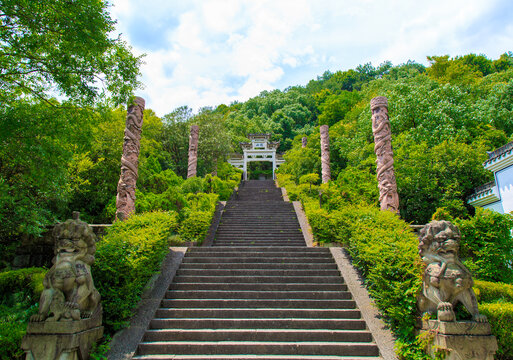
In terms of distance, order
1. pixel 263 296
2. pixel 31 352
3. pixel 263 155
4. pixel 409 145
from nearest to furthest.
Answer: pixel 31 352 → pixel 263 296 → pixel 409 145 → pixel 263 155

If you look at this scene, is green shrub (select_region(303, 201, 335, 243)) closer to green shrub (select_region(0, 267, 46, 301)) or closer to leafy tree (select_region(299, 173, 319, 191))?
leafy tree (select_region(299, 173, 319, 191))

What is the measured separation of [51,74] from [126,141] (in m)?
4.05

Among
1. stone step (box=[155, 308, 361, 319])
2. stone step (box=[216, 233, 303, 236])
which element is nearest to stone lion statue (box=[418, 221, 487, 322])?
Result: stone step (box=[155, 308, 361, 319])

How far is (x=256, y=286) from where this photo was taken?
6.26m

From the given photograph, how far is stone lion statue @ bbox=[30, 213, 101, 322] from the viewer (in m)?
3.94

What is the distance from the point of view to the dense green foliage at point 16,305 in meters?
4.02

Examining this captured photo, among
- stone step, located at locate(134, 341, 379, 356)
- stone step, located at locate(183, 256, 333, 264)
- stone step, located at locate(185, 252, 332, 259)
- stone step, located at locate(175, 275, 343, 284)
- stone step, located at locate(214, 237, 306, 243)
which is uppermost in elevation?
stone step, located at locate(214, 237, 306, 243)

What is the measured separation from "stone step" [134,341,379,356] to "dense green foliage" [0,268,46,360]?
1.67 meters

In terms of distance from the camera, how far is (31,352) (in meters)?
3.79

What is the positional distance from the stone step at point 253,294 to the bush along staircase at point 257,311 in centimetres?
2

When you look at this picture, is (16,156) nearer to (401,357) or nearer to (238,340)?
(238,340)

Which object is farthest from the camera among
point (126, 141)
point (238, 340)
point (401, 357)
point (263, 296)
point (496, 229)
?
point (126, 141)

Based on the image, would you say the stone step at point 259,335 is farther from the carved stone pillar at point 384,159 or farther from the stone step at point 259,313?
the carved stone pillar at point 384,159

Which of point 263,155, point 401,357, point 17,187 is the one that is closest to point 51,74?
point 17,187
